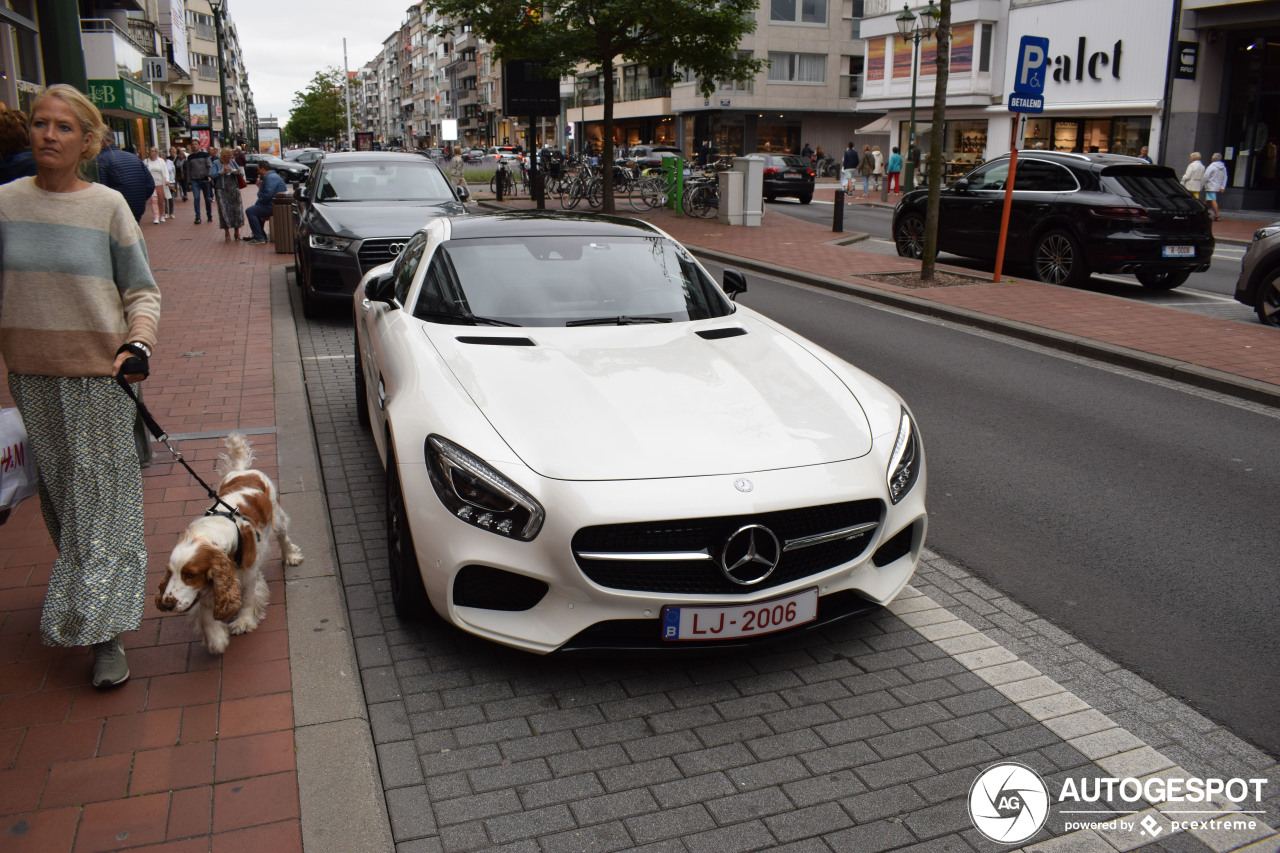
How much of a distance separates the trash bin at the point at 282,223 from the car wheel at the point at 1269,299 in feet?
43.4

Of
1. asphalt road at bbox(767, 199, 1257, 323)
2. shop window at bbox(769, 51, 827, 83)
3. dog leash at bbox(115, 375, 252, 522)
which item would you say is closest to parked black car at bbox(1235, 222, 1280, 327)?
asphalt road at bbox(767, 199, 1257, 323)

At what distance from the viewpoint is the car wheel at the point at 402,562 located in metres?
3.70

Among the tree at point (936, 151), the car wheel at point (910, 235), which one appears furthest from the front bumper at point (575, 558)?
the car wheel at point (910, 235)

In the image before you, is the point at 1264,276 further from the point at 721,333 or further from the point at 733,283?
the point at 721,333

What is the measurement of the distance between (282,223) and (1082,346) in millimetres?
12048

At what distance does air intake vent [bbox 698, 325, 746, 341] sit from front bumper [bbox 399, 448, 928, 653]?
1.25 m

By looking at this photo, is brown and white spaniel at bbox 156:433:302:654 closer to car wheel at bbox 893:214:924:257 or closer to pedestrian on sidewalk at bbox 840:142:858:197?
car wheel at bbox 893:214:924:257

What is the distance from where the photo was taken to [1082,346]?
9.57m

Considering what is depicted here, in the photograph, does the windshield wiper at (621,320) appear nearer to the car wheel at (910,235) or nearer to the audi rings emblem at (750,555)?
the audi rings emblem at (750,555)

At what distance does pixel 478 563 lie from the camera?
332 centimetres

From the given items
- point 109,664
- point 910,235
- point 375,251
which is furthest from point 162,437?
point 910,235

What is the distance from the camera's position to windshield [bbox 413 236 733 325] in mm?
4770

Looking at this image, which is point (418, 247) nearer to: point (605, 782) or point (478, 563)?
point (478, 563)

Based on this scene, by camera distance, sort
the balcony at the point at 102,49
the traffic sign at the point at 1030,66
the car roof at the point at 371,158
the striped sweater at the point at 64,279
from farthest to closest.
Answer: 1. the balcony at the point at 102,49
2. the traffic sign at the point at 1030,66
3. the car roof at the point at 371,158
4. the striped sweater at the point at 64,279
